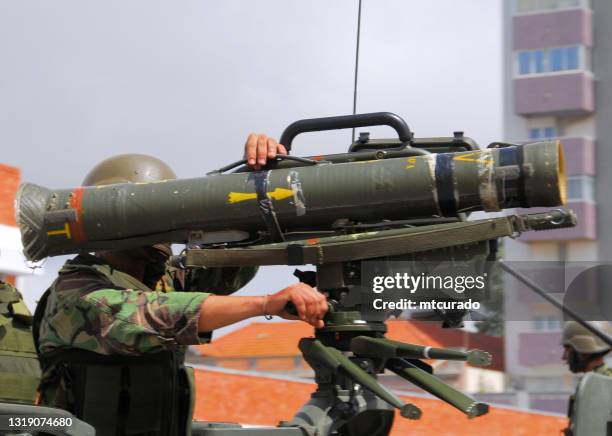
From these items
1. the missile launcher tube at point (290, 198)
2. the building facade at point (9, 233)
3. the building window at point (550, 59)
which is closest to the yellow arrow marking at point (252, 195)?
the missile launcher tube at point (290, 198)

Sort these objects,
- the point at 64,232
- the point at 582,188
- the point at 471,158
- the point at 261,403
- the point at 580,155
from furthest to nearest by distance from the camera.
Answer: the point at 580,155, the point at 582,188, the point at 261,403, the point at 64,232, the point at 471,158

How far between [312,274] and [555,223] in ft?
2.85

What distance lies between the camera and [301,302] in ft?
14.4

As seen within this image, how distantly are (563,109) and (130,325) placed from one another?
42.6 m

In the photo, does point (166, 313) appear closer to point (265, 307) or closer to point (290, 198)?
point (265, 307)

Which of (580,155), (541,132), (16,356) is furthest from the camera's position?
(541,132)

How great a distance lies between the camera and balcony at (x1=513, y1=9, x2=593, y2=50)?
153ft

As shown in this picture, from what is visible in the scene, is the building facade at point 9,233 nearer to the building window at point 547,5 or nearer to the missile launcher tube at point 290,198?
the missile launcher tube at point 290,198

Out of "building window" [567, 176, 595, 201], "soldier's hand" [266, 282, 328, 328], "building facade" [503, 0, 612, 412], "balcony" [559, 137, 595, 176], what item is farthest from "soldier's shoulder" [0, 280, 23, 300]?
"balcony" [559, 137, 595, 176]

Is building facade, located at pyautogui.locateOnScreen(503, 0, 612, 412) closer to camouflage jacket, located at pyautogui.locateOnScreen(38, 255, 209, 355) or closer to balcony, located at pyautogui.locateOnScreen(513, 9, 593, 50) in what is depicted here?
balcony, located at pyautogui.locateOnScreen(513, 9, 593, 50)

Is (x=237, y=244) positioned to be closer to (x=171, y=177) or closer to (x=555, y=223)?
(x=171, y=177)

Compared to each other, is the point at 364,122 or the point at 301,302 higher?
the point at 364,122

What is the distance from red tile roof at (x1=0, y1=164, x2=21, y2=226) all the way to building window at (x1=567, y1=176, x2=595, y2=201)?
25738 millimetres

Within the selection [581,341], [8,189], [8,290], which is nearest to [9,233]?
[8,189]
